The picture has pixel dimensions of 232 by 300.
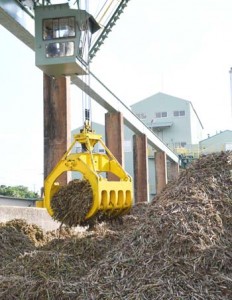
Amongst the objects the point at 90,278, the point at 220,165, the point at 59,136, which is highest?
the point at 59,136

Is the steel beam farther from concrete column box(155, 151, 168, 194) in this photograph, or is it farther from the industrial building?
the industrial building

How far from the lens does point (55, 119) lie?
15945mm

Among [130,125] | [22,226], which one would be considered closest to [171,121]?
[130,125]

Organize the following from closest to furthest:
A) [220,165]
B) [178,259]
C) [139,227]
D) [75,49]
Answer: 1. [178,259]
2. [139,227]
3. [220,165]
4. [75,49]

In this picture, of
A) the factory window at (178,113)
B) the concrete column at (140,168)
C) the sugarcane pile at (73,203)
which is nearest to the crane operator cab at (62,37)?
the sugarcane pile at (73,203)

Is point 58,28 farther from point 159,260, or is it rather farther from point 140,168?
point 140,168

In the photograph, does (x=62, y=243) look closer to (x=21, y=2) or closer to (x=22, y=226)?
(x=22, y=226)

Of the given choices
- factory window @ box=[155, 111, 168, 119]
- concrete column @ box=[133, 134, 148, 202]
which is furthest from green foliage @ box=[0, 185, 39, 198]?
concrete column @ box=[133, 134, 148, 202]

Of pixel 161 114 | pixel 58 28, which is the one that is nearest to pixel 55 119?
pixel 58 28

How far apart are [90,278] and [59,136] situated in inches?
441

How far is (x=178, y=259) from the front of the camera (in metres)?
4.64

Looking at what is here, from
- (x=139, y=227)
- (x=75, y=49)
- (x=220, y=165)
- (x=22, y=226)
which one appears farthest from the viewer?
(x=75, y=49)

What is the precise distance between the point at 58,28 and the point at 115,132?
29.8ft

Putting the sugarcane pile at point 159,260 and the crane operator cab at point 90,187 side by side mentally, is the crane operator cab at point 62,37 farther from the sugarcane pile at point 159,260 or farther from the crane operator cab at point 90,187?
the sugarcane pile at point 159,260
